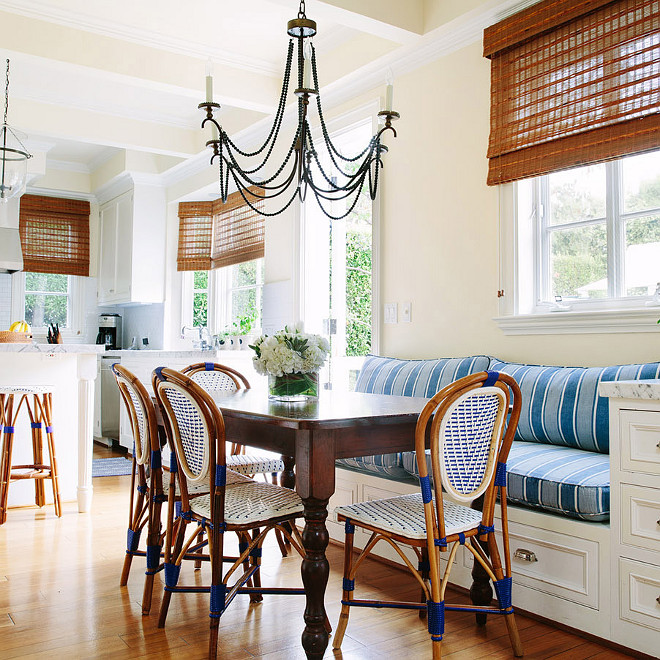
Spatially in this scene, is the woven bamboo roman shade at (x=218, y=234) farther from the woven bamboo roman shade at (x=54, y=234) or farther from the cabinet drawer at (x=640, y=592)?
the cabinet drawer at (x=640, y=592)

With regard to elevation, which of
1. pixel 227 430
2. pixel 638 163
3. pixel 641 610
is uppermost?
pixel 638 163

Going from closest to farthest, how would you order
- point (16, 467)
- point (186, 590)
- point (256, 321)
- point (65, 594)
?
point (186, 590), point (65, 594), point (16, 467), point (256, 321)

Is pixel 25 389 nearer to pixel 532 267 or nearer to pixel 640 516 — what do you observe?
pixel 532 267

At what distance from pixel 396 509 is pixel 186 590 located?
31.2 inches

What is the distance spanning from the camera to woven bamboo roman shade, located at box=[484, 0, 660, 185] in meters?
2.73

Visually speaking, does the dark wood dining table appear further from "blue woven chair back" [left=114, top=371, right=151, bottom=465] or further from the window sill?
the window sill

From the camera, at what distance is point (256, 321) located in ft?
19.1

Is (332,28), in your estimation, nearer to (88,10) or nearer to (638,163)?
(88,10)

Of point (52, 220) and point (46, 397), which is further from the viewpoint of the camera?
point (52, 220)

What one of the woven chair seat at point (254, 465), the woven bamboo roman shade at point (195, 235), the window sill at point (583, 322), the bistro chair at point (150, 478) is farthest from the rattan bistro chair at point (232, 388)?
the woven bamboo roman shade at point (195, 235)

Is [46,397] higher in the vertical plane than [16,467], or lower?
higher

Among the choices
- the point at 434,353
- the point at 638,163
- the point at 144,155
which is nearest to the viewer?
the point at 638,163

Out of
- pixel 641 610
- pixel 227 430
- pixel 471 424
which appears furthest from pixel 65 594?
pixel 641 610

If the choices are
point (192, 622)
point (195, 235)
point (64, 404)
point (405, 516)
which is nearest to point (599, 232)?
point (405, 516)
